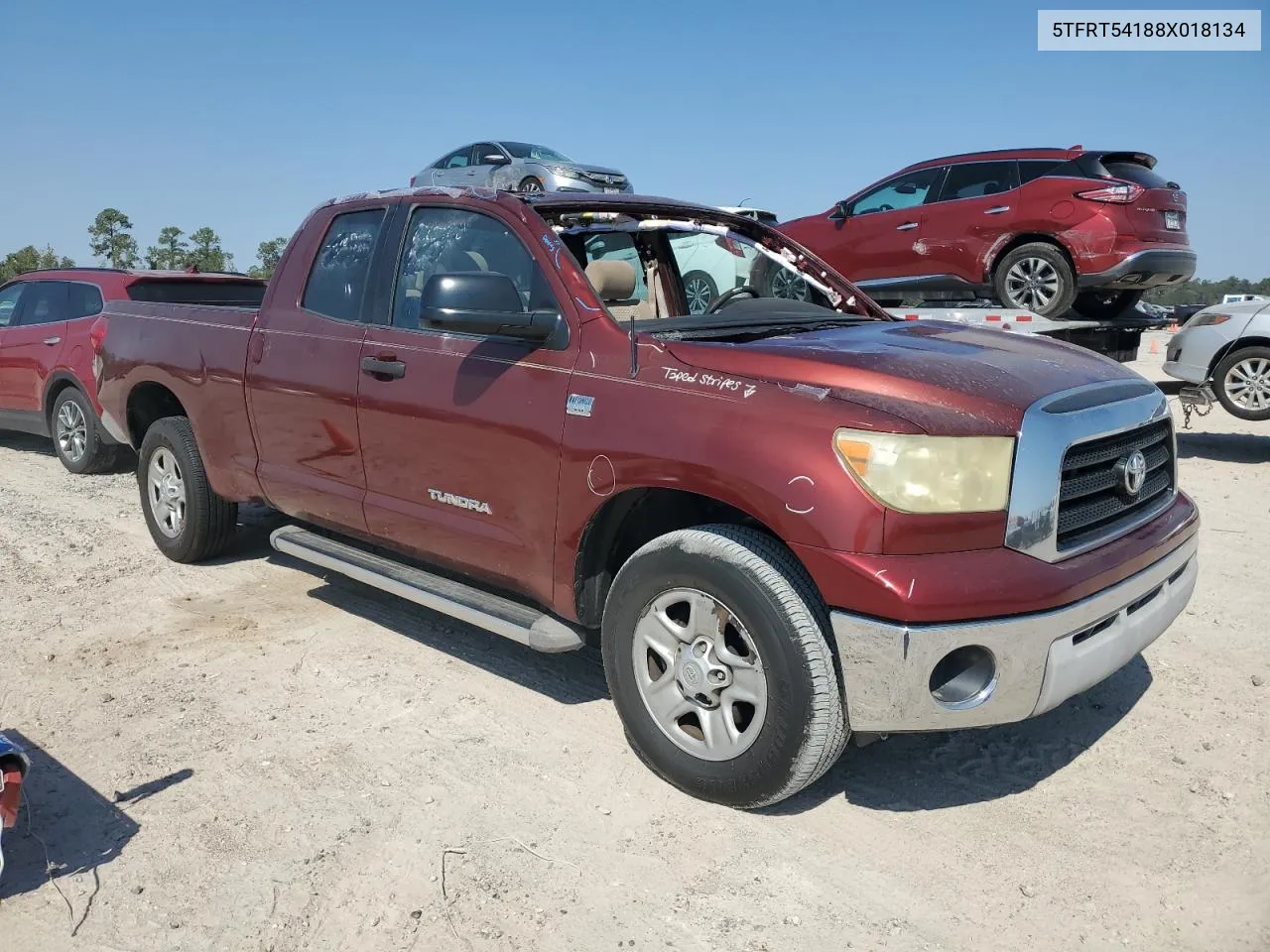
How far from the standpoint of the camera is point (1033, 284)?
853cm

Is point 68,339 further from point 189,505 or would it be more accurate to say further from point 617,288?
point 617,288

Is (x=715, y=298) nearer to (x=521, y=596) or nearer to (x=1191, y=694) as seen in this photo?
(x=521, y=596)

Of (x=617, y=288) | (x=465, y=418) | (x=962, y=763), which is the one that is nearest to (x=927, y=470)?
(x=962, y=763)

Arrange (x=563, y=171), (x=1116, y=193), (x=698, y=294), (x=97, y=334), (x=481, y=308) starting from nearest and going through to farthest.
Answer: (x=481, y=308), (x=698, y=294), (x=97, y=334), (x=1116, y=193), (x=563, y=171)

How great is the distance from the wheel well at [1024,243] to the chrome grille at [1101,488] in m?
5.35

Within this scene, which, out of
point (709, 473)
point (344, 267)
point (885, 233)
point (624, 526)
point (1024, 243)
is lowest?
point (624, 526)

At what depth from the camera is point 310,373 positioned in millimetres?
4488

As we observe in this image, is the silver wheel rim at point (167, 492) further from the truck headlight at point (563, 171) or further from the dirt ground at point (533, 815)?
the truck headlight at point (563, 171)

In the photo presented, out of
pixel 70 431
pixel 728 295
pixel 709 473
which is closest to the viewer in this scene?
pixel 709 473

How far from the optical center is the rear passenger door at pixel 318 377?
436 centimetres

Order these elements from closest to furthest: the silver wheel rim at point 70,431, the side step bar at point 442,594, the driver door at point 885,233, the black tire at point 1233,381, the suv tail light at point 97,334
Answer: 1. the side step bar at point 442,594
2. the suv tail light at point 97,334
3. the silver wheel rim at point 70,431
4. the black tire at point 1233,381
5. the driver door at point 885,233

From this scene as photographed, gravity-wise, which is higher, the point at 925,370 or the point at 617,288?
the point at 617,288

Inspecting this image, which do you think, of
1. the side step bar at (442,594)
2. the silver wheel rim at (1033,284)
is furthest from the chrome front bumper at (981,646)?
the silver wheel rim at (1033,284)

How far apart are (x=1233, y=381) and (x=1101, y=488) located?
7.42 metres
